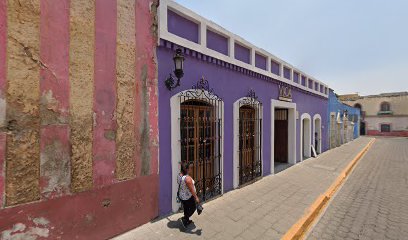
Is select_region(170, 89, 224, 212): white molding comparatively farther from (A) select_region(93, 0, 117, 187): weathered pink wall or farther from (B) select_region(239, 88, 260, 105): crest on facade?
(B) select_region(239, 88, 260, 105): crest on facade

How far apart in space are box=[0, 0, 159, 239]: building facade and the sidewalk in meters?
0.53

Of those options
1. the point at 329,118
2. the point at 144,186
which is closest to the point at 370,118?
the point at 329,118

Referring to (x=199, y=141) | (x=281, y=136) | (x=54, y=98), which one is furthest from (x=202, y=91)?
(x=281, y=136)

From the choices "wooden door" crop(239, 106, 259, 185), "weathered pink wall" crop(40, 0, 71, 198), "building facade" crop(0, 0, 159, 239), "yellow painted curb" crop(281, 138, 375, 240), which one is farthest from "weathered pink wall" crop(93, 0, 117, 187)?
"wooden door" crop(239, 106, 259, 185)

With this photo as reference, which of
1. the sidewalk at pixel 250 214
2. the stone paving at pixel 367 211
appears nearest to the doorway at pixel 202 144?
the sidewalk at pixel 250 214

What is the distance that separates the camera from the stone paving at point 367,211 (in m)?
4.05

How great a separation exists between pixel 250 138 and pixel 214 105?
2.26 meters

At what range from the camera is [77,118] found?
10.9ft

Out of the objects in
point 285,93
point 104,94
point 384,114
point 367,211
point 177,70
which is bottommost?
point 367,211

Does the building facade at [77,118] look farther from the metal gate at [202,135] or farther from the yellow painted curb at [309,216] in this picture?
the yellow painted curb at [309,216]

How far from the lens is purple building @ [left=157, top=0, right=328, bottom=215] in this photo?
4.59 metres

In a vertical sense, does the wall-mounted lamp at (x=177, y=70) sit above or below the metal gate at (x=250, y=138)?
above

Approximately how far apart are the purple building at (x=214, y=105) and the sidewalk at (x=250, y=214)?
1.40 feet

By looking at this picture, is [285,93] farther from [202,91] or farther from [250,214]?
[250,214]
